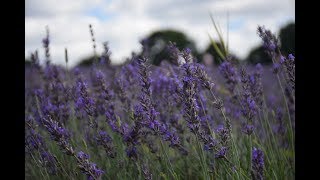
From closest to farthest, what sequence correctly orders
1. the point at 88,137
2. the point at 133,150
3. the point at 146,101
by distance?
the point at 146,101, the point at 133,150, the point at 88,137

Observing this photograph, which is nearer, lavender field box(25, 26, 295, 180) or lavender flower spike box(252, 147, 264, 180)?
lavender flower spike box(252, 147, 264, 180)

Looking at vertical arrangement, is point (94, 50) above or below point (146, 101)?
above

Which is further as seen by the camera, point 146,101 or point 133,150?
point 133,150

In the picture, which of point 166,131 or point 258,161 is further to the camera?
point 166,131

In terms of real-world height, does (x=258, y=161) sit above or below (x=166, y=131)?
below

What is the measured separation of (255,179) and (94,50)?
192 cm

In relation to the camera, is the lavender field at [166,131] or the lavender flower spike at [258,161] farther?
the lavender field at [166,131]
